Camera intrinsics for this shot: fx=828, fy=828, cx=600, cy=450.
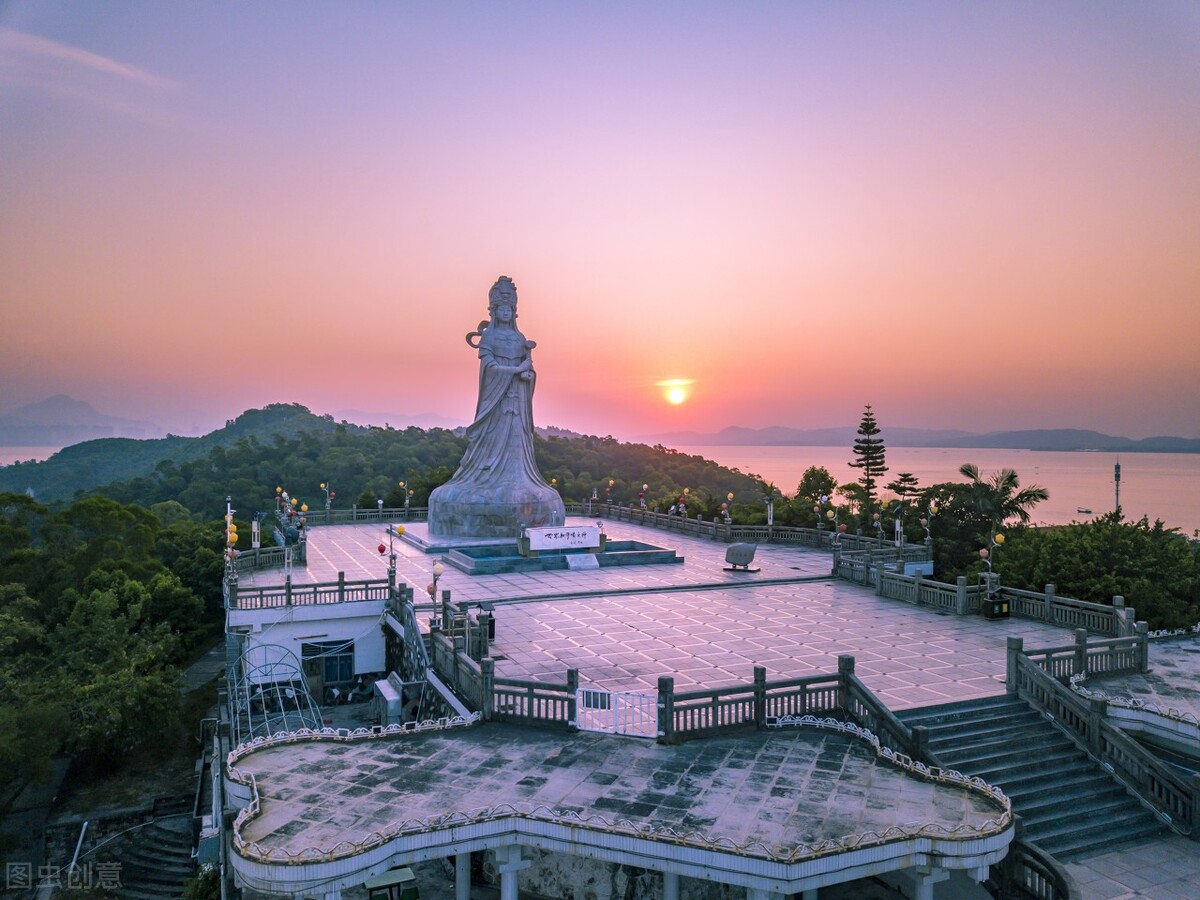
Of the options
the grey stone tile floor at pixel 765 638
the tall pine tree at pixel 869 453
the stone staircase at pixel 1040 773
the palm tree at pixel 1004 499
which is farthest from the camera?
the tall pine tree at pixel 869 453

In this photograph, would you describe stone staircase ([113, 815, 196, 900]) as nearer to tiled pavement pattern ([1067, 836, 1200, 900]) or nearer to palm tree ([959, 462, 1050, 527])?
tiled pavement pattern ([1067, 836, 1200, 900])

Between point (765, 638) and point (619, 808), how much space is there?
8.90 meters

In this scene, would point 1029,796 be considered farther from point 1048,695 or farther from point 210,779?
point 210,779

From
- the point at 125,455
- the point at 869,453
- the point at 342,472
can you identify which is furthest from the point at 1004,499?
the point at 125,455

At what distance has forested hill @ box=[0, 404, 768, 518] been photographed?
56.6 m

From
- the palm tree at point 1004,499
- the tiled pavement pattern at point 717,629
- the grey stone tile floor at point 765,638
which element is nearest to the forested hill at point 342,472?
the palm tree at point 1004,499

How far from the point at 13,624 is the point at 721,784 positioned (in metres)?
21.0

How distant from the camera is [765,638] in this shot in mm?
17859

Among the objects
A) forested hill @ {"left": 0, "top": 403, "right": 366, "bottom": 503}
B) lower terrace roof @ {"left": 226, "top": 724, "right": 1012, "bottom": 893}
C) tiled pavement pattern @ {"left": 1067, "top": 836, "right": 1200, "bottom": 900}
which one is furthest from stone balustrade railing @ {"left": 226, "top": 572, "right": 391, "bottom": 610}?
forested hill @ {"left": 0, "top": 403, "right": 366, "bottom": 503}

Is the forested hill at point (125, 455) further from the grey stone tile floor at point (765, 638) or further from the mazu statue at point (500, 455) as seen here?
the grey stone tile floor at point (765, 638)

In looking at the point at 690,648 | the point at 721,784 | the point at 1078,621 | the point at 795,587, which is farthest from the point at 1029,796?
the point at 795,587

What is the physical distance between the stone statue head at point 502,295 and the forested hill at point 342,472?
14.0 meters

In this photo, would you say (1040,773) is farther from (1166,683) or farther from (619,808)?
(619,808)

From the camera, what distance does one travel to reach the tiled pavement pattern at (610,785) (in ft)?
30.5
